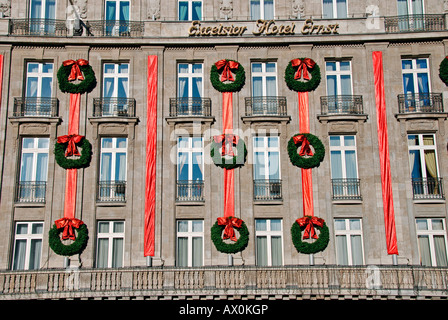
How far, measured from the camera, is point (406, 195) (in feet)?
89.8

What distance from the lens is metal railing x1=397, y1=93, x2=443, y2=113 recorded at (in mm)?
28438

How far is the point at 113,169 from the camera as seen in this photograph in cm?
2812

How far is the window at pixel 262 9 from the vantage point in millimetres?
30312

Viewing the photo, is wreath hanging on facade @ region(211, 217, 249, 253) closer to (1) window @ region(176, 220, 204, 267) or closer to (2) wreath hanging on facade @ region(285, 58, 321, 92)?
(1) window @ region(176, 220, 204, 267)

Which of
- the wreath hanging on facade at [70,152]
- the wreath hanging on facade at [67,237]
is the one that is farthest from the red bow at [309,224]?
the wreath hanging on facade at [70,152]

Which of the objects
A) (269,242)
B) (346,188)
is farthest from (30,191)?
(346,188)

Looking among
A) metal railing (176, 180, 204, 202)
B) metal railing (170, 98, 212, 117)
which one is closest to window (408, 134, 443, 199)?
metal railing (170, 98, 212, 117)

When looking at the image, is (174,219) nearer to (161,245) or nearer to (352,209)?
(161,245)

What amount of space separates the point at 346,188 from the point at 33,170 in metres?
15.0

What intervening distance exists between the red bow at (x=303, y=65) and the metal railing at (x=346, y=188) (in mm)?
5320

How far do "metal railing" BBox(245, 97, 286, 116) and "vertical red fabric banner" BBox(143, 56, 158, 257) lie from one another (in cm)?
463

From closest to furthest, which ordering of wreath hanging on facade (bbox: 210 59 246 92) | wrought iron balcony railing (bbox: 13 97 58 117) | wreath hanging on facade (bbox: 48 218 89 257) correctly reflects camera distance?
wreath hanging on facade (bbox: 48 218 89 257) → wrought iron balcony railing (bbox: 13 97 58 117) → wreath hanging on facade (bbox: 210 59 246 92)

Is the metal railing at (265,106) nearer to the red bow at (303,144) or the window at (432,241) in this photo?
the red bow at (303,144)

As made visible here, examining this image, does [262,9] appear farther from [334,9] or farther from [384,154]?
[384,154]
